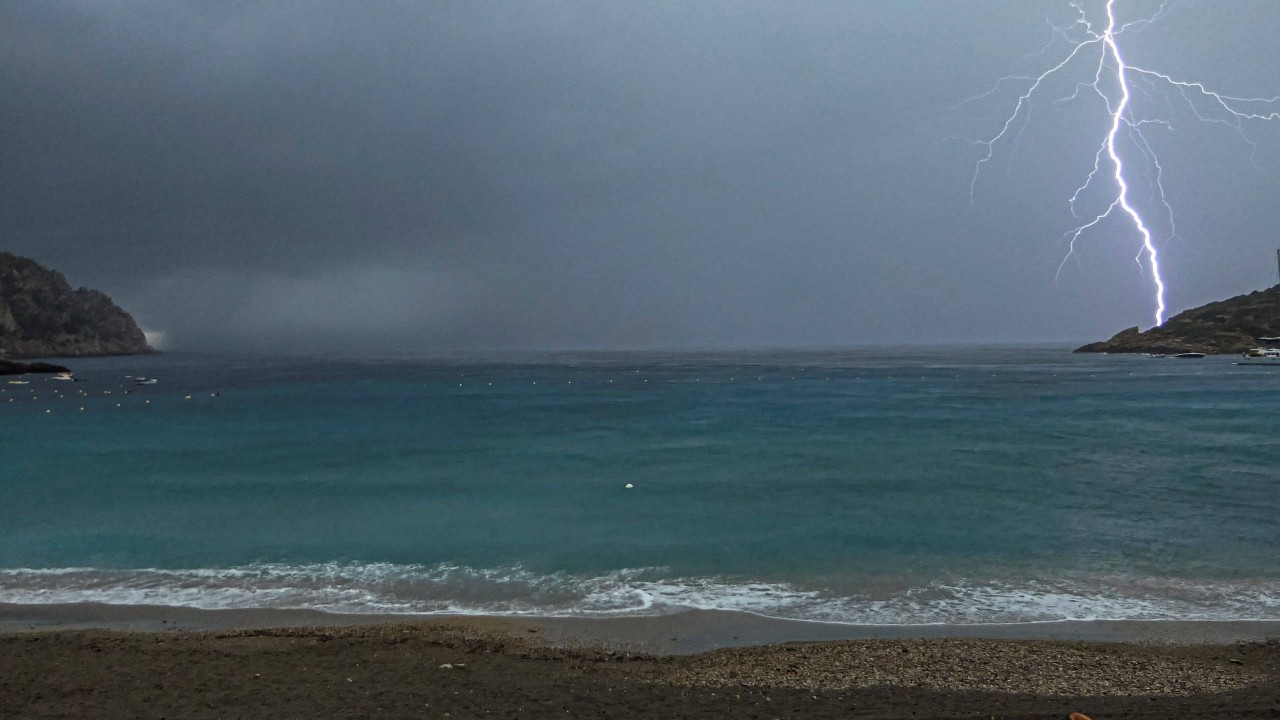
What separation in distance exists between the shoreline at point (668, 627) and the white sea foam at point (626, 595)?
29 centimetres

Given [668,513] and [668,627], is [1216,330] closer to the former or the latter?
[668,513]

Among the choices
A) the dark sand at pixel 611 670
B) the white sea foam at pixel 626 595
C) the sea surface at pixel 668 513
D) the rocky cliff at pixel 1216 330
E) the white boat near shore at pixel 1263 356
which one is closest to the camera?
the dark sand at pixel 611 670

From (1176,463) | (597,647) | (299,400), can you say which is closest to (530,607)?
(597,647)

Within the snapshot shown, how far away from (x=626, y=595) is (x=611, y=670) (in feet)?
12.2

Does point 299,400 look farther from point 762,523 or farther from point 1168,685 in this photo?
point 1168,685

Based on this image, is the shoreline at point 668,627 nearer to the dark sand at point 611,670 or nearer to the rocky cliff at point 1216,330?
the dark sand at point 611,670

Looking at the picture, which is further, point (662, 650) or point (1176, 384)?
point (1176, 384)

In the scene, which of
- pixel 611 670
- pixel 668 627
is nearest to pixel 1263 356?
pixel 668 627

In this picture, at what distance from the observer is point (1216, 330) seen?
429 ft

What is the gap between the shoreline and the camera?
354 inches

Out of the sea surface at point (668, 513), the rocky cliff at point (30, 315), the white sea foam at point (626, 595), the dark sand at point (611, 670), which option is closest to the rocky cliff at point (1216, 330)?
the sea surface at point (668, 513)

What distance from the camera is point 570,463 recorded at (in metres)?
27.7

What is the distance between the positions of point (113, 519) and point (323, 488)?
5747mm

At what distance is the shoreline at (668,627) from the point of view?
899 centimetres
